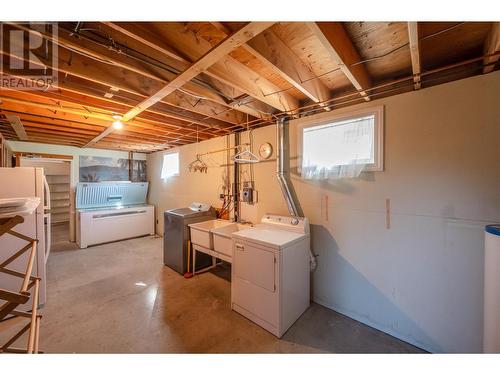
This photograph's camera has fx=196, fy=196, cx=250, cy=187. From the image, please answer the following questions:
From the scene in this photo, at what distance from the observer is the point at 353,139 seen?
2180 millimetres

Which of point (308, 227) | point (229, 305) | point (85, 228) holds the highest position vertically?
point (308, 227)

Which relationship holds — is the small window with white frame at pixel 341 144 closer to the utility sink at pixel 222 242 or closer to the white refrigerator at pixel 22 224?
the utility sink at pixel 222 242

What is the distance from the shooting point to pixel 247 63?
1.77 m

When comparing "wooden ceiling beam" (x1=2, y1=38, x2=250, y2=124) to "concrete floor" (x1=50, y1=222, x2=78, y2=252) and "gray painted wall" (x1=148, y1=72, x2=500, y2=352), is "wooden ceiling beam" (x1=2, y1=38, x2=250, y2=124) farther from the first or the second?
"concrete floor" (x1=50, y1=222, x2=78, y2=252)

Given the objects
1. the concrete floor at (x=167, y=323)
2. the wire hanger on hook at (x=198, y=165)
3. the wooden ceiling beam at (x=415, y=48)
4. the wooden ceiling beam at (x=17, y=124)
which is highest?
the wooden ceiling beam at (x=17, y=124)

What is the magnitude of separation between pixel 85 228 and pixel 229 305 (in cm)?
398

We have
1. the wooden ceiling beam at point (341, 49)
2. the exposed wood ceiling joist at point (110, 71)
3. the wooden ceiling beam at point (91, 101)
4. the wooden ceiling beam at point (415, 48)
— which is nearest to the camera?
the wooden ceiling beam at point (415, 48)

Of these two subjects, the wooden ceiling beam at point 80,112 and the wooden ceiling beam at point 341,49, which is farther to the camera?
the wooden ceiling beam at point 80,112

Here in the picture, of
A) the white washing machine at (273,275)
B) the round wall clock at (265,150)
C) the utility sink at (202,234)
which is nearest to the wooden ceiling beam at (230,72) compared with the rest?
the round wall clock at (265,150)

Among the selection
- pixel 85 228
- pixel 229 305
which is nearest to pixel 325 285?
pixel 229 305

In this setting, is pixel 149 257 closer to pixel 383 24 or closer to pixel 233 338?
pixel 233 338

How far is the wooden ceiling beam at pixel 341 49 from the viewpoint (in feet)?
3.80

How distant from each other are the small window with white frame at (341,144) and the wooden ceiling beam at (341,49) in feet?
1.18

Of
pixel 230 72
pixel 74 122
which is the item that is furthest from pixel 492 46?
pixel 74 122
